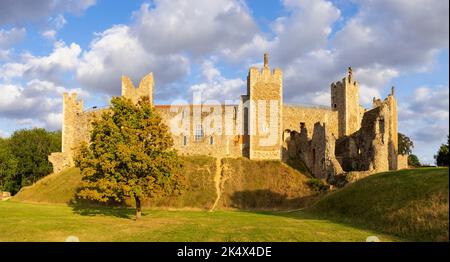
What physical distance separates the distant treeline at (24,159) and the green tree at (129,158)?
137 ft

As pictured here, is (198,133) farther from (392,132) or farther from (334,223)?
(334,223)

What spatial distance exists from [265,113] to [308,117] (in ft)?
25.2

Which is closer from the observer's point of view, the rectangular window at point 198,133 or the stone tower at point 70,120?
the rectangular window at point 198,133

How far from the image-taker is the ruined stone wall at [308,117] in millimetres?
54344

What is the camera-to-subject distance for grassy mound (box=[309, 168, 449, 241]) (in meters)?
18.9

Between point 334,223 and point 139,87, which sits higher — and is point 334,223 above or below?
below

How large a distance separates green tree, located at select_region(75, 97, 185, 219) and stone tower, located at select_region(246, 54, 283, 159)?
2111 centimetres

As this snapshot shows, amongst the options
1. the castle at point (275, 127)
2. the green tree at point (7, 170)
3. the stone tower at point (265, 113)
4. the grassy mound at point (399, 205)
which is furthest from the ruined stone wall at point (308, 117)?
the green tree at point (7, 170)

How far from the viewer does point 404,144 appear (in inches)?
2985

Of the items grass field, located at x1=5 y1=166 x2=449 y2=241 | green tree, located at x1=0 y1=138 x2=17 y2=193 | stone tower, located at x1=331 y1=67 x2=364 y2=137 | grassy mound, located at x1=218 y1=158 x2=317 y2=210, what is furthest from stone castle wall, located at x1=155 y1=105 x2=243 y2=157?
green tree, located at x1=0 y1=138 x2=17 y2=193

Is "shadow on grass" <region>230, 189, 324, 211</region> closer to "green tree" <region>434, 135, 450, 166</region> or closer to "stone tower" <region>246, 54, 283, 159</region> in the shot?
"stone tower" <region>246, 54, 283, 159</region>

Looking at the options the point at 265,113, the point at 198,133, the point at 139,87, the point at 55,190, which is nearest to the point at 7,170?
the point at 55,190

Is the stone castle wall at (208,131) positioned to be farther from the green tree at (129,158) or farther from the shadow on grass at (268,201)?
the green tree at (129,158)
